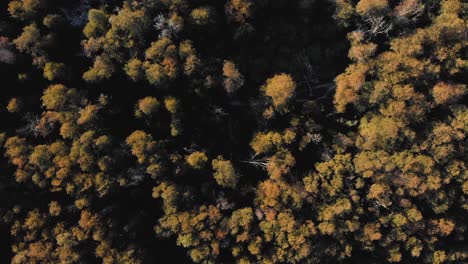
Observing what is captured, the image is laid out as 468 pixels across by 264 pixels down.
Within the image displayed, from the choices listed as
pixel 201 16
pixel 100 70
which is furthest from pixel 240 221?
pixel 201 16

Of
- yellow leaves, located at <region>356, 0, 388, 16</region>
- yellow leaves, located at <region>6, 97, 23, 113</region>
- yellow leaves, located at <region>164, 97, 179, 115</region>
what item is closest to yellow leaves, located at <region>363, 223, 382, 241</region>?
yellow leaves, located at <region>356, 0, 388, 16</region>

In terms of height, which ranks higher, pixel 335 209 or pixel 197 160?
pixel 197 160

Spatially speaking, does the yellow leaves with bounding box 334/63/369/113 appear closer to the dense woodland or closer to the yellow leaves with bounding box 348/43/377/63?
the dense woodland

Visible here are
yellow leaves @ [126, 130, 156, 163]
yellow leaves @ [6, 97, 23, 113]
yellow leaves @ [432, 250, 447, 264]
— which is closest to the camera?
yellow leaves @ [126, 130, 156, 163]

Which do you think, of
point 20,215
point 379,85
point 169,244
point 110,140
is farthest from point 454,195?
point 20,215

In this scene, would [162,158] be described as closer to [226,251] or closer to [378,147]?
[226,251]

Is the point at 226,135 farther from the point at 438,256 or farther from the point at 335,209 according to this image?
the point at 438,256
